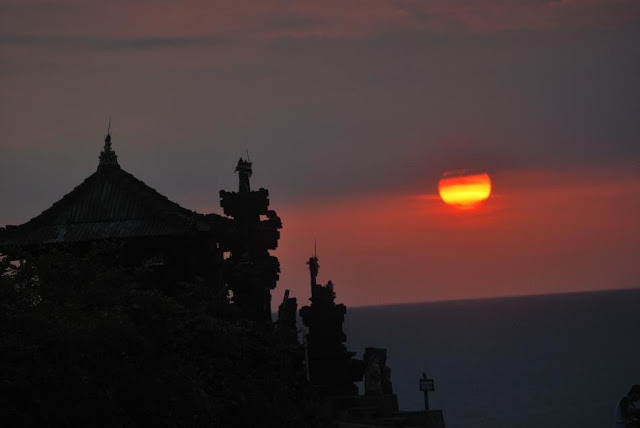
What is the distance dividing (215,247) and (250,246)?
4234 mm

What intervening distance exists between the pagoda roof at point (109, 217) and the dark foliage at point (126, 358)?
425cm

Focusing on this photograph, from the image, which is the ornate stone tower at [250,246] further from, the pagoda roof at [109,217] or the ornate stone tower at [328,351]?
the ornate stone tower at [328,351]

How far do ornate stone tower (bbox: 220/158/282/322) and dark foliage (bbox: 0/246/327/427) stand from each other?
4.58 feet

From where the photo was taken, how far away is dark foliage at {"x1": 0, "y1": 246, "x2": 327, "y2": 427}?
69.8 feet

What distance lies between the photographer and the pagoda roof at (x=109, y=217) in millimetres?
34000

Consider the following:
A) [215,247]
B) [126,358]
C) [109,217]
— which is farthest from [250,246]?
[126,358]

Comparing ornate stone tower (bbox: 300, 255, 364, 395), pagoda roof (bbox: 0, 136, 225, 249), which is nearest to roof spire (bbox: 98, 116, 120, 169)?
pagoda roof (bbox: 0, 136, 225, 249)

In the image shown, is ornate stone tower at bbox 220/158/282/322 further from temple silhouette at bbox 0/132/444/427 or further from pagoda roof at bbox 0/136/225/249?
pagoda roof at bbox 0/136/225/249

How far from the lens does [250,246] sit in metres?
30.8

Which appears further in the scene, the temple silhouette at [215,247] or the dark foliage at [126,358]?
the temple silhouette at [215,247]

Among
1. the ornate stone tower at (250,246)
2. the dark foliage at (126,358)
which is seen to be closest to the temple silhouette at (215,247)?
the ornate stone tower at (250,246)

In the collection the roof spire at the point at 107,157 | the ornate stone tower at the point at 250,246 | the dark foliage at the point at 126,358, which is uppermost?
the roof spire at the point at 107,157

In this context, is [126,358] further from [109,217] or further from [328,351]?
[328,351]

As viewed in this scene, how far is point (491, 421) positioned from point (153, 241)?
15158 centimetres
